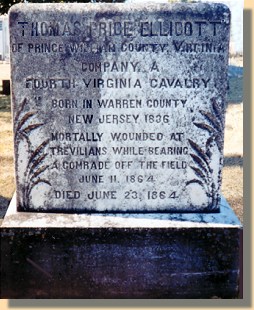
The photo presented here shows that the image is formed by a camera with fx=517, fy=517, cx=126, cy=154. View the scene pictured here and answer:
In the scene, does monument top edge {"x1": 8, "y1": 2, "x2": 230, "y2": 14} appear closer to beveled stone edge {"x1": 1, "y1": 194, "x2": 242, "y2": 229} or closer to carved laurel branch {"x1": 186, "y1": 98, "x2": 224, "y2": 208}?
carved laurel branch {"x1": 186, "y1": 98, "x2": 224, "y2": 208}

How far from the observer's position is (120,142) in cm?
317

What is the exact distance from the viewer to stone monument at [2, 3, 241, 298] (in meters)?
3.03

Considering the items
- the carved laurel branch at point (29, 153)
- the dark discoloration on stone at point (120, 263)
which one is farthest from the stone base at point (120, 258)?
the carved laurel branch at point (29, 153)

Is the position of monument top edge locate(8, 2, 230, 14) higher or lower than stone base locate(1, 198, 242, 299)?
higher

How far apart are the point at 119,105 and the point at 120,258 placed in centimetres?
91

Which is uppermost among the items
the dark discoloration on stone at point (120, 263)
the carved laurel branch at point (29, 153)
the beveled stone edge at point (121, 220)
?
the carved laurel branch at point (29, 153)

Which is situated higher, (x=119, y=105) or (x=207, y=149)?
(x=119, y=105)

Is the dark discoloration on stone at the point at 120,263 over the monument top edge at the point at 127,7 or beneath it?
beneath

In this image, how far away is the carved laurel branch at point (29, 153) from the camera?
312 centimetres

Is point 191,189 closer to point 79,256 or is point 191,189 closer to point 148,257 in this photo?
point 148,257

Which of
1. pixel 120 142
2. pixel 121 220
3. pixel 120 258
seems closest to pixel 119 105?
pixel 120 142

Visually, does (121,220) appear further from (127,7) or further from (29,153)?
(127,7)

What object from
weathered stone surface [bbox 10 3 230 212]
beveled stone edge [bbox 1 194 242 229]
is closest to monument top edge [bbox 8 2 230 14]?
weathered stone surface [bbox 10 3 230 212]

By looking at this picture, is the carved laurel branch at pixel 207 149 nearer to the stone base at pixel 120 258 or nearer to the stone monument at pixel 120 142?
the stone monument at pixel 120 142
